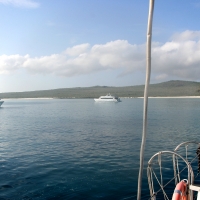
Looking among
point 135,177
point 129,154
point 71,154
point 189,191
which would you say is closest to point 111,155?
point 129,154

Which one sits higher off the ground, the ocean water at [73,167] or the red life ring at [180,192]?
the red life ring at [180,192]

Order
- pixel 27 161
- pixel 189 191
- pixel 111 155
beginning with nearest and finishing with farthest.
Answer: pixel 189 191
pixel 27 161
pixel 111 155

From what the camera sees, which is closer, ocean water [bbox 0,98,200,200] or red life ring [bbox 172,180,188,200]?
red life ring [bbox 172,180,188,200]

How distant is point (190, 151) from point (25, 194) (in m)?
13.8

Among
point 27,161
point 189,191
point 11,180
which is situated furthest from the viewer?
point 27,161

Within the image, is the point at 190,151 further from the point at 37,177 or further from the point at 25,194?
the point at 25,194

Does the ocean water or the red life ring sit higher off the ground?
the red life ring

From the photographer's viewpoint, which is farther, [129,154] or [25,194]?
[129,154]

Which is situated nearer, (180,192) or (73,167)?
(180,192)

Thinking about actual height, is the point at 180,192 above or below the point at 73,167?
above

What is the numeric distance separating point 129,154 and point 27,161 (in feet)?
24.9

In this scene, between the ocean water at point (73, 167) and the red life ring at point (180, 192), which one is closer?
the red life ring at point (180, 192)

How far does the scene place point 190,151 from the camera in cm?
2208

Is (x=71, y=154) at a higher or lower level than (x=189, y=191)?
lower
